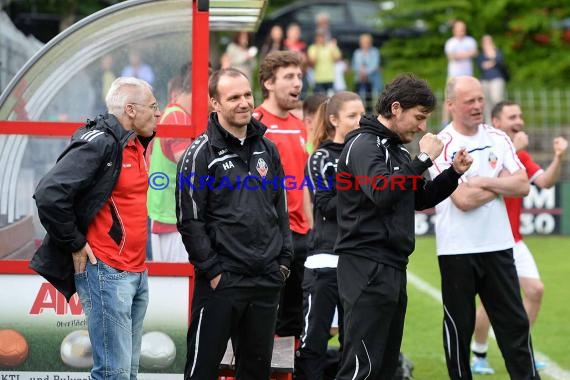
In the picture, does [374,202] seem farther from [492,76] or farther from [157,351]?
[492,76]

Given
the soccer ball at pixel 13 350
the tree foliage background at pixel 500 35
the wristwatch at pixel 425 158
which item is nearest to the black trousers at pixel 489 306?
the wristwatch at pixel 425 158

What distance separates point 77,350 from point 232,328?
142 centimetres

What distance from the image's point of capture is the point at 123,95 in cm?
634

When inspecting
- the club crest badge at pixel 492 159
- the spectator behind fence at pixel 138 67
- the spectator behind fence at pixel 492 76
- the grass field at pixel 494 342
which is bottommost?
the grass field at pixel 494 342

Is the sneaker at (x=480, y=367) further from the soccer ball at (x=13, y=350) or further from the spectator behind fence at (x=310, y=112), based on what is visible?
the soccer ball at (x=13, y=350)

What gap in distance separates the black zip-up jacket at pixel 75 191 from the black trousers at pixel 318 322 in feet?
7.39

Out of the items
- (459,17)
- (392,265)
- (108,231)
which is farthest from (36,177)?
(459,17)

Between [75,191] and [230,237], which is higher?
[75,191]

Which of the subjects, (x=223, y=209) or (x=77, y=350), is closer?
(x=223, y=209)

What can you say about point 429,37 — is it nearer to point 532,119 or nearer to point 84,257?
point 532,119

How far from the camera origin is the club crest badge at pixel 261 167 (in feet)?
21.8

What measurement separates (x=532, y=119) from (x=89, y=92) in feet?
49.5

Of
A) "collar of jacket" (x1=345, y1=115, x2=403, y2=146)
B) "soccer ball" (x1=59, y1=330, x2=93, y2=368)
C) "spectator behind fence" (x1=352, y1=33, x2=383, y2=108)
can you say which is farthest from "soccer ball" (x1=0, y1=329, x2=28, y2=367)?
"spectator behind fence" (x1=352, y1=33, x2=383, y2=108)

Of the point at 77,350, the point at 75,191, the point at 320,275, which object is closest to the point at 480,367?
the point at 320,275
